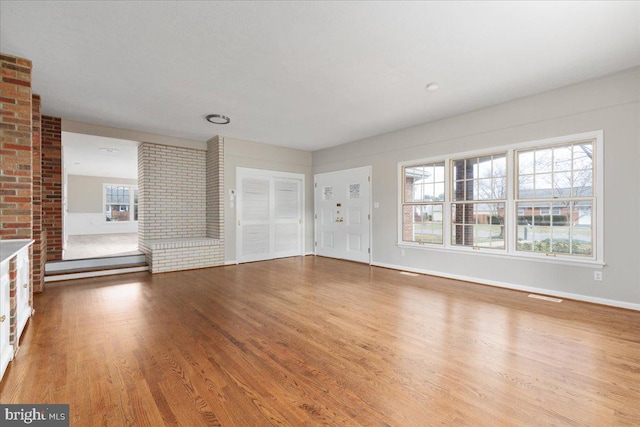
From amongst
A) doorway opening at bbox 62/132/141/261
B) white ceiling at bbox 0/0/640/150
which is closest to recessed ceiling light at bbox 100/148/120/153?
doorway opening at bbox 62/132/141/261

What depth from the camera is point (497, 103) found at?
429 centimetres

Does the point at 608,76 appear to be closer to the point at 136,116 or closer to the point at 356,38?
the point at 356,38

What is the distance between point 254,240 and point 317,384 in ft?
16.5

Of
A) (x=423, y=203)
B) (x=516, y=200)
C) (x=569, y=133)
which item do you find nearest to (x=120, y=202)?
(x=423, y=203)

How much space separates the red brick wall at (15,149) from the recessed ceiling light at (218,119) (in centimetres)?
220

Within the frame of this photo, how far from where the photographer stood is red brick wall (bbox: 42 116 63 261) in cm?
495

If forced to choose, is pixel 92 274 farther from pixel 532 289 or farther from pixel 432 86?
pixel 532 289

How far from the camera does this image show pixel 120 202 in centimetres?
1260

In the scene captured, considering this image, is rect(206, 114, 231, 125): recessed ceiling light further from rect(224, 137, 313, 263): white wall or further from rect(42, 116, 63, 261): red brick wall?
rect(42, 116, 63, 261): red brick wall

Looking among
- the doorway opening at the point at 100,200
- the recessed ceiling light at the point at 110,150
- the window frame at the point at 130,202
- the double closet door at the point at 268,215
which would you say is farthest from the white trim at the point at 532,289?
the window frame at the point at 130,202

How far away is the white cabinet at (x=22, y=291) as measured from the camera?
2498mm

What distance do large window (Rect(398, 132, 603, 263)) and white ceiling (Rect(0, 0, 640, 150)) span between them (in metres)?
0.84

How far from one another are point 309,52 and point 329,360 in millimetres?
2808

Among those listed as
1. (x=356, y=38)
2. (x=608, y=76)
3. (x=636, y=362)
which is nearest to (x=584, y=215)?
(x=608, y=76)
